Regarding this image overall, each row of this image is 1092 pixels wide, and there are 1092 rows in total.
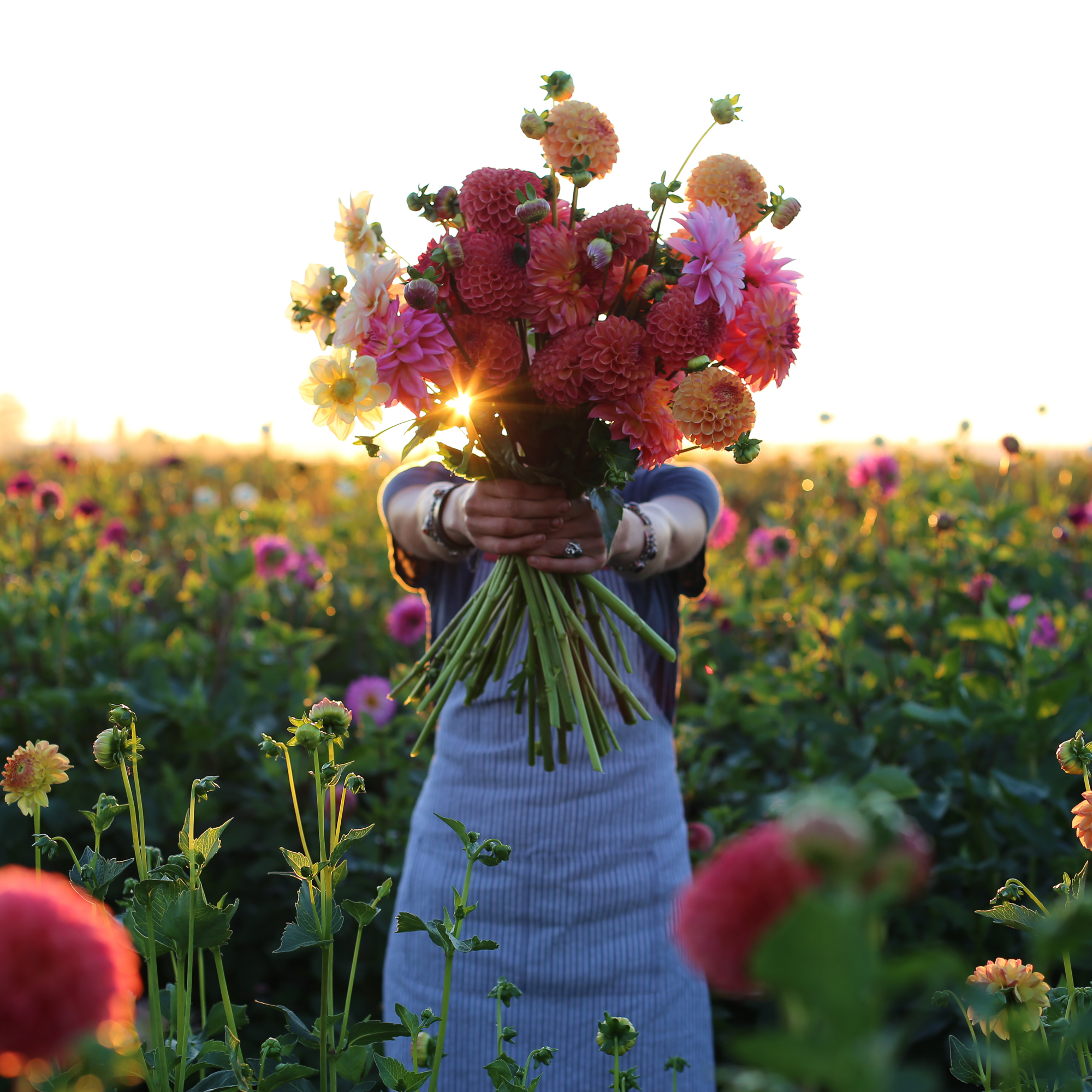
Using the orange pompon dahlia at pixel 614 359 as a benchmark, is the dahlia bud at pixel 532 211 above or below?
above

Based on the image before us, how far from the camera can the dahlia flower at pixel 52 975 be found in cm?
28

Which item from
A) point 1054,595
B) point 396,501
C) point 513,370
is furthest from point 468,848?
point 1054,595

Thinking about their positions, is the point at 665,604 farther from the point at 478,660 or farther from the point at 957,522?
the point at 957,522

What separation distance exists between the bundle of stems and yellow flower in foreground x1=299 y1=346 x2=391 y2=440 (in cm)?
30

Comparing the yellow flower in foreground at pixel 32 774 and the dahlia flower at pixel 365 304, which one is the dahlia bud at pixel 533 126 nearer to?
the dahlia flower at pixel 365 304

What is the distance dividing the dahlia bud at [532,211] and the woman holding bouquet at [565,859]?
34 cm

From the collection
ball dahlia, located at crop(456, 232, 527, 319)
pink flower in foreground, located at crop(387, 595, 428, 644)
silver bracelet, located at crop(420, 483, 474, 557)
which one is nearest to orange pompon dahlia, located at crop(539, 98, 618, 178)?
ball dahlia, located at crop(456, 232, 527, 319)

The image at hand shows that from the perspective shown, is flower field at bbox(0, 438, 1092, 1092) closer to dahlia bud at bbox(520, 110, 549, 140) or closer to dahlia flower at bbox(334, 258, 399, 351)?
dahlia flower at bbox(334, 258, 399, 351)

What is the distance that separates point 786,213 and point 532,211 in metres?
0.27

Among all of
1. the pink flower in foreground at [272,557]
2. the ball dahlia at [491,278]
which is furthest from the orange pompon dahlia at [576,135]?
the pink flower in foreground at [272,557]

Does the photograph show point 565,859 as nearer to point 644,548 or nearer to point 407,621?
point 644,548

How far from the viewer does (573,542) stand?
121 centimetres

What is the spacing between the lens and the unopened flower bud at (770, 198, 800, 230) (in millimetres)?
1038

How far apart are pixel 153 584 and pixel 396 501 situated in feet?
6.25
